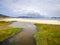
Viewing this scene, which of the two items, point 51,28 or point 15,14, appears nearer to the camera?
point 51,28

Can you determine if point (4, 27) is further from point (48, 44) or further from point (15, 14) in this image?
point (48, 44)

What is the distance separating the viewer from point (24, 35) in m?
2.51

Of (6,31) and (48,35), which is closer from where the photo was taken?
(48,35)

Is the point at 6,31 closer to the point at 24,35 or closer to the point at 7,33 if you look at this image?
the point at 7,33

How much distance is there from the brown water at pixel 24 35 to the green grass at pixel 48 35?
0.30ft

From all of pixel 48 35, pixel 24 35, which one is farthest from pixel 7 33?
pixel 48 35

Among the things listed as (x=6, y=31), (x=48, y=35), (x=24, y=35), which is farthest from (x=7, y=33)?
(x=48, y=35)

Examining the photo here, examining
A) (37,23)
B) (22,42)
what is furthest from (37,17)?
(22,42)

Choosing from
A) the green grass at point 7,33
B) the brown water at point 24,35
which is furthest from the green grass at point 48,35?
the green grass at point 7,33

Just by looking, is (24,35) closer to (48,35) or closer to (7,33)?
(7,33)

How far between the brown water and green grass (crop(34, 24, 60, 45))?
0.09 meters

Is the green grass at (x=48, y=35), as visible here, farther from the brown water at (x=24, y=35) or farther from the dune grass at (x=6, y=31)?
the dune grass at (x=6, y=31)

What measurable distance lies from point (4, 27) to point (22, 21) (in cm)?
36

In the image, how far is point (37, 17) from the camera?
2639 millimetres
